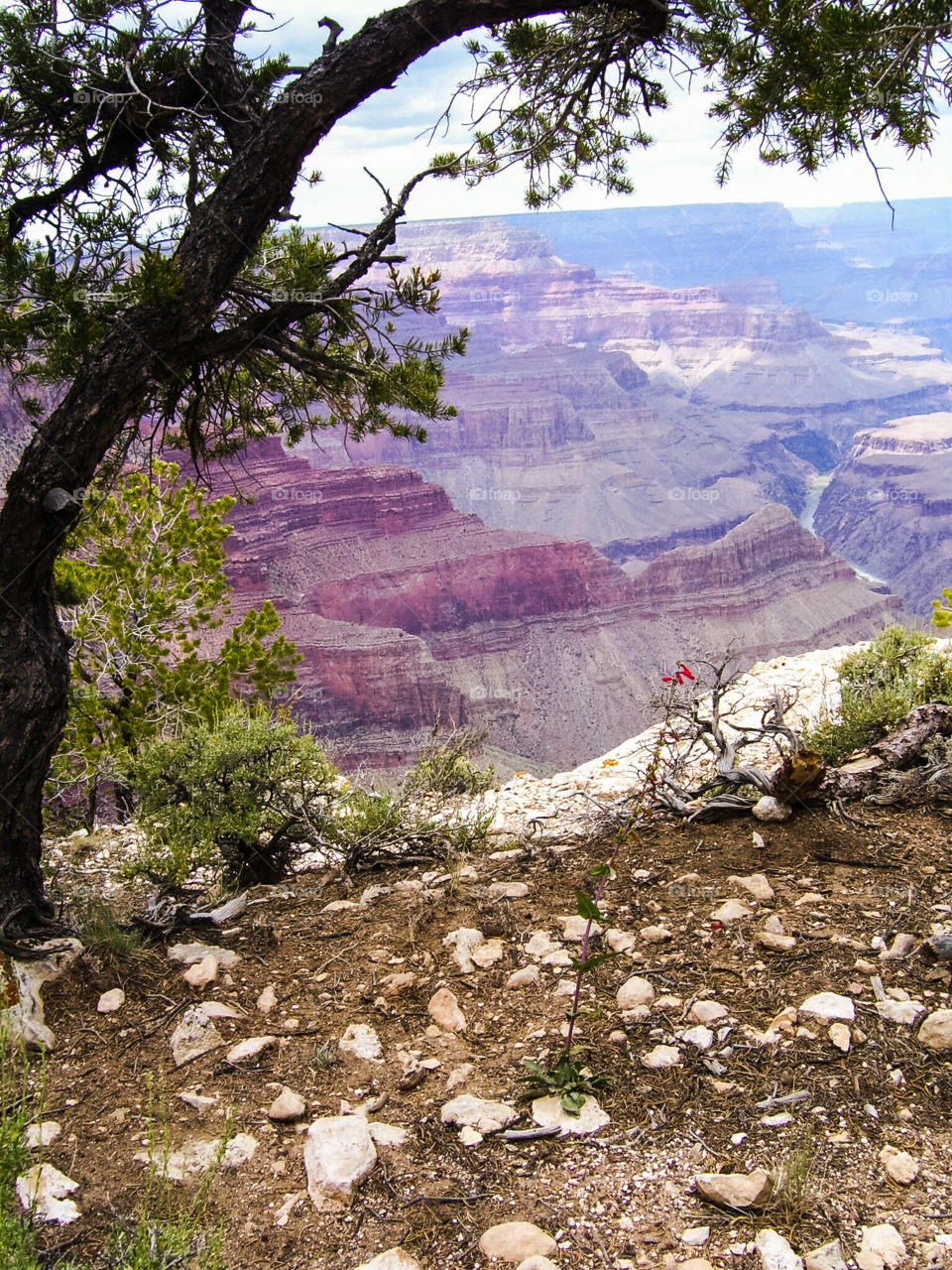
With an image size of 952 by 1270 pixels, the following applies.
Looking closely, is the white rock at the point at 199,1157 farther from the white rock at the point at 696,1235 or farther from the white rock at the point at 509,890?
the white rock at the point at 509,890

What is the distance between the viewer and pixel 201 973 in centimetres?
342

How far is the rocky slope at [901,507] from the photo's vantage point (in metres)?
94.7

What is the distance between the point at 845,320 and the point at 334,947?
205m

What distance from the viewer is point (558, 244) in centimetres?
17025

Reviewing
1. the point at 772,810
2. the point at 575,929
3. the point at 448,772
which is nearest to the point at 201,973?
the point at 575,929

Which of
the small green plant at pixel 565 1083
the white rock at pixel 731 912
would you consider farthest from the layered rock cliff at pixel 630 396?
the small green plant at pixel 565 1083

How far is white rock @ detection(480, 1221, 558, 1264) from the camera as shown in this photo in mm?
2090

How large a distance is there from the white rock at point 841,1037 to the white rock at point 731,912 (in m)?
0.68

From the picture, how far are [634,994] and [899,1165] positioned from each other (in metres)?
0.95

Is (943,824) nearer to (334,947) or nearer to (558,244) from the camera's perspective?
(334,947)

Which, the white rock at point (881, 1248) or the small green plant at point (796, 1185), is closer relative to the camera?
the white rock at point (881, 1248)

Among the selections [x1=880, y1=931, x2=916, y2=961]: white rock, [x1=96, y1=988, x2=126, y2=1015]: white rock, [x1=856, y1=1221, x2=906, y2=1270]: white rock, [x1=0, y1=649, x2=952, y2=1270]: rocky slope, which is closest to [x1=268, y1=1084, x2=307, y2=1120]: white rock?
[x1=0, y1=649, x2=952, y2=1270]: rocky slope

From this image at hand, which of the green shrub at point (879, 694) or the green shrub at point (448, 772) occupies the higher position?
the green shrub at point (879, 694)

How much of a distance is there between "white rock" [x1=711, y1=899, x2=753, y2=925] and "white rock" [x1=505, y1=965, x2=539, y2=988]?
71cm
